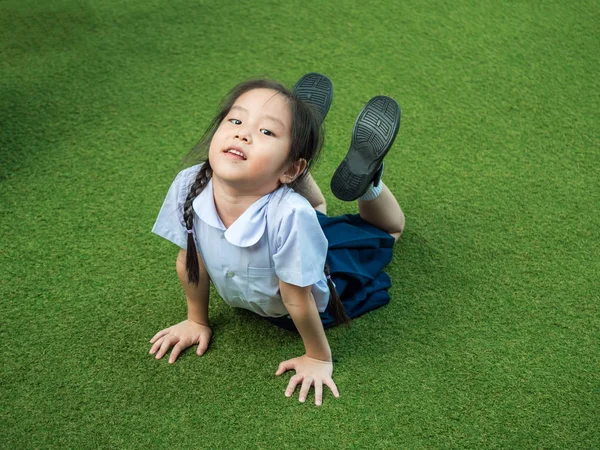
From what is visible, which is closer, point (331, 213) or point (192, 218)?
point (192, 218)

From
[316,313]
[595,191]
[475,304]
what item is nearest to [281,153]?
[316,313]

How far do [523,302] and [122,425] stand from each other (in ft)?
2.84

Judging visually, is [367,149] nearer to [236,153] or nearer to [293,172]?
[293,172]

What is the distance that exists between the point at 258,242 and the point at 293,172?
142 millimetres

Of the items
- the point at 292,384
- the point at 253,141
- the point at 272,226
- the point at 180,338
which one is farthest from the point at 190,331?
the point at 253,141

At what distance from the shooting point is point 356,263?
1.61 meters

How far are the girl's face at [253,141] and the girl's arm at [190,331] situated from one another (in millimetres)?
264

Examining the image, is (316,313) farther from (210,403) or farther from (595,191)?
(595,191)

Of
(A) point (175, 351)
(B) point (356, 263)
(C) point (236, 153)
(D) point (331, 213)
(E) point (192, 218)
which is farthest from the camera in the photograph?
(D) point (331, 213)

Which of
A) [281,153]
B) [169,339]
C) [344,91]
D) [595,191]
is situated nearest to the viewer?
[281,153]

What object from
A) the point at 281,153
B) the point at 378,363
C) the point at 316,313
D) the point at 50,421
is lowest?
the point at 50,421

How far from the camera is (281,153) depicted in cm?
129

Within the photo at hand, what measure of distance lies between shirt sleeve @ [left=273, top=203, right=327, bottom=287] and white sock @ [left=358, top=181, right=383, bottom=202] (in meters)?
0.34

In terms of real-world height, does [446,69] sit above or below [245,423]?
above
